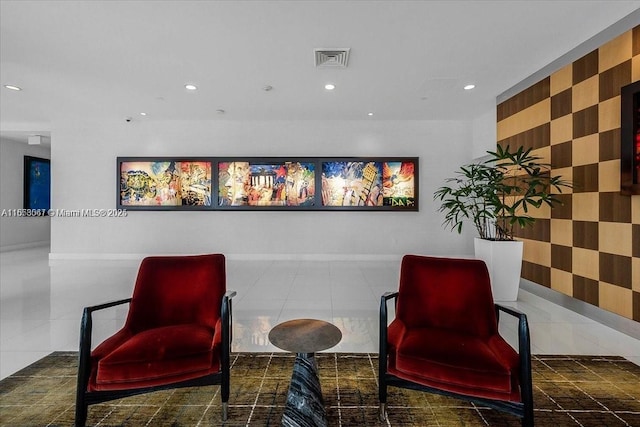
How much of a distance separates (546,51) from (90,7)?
5058 mm

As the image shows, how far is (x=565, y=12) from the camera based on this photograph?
2.85 metres

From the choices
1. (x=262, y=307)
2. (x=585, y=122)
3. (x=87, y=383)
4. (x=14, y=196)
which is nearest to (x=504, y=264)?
(x=585, y=122)

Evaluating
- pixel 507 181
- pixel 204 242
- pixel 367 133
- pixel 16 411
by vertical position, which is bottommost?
pixel 16 411

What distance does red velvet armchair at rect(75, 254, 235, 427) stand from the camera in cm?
154

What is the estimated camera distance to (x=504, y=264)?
3.76 metres

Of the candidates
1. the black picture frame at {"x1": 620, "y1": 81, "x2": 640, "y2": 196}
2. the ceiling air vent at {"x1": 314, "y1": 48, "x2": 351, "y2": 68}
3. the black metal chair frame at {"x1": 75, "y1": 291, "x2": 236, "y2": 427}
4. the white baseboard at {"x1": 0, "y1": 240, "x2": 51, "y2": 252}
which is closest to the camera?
the black metal chair frame at {"x1": 75, "y1": 291, "x2": 236, "y2": 427}

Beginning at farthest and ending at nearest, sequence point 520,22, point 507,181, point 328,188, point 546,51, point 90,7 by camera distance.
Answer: point 328,188
point 507,181
point 546,51
point 520,22
point 90,7

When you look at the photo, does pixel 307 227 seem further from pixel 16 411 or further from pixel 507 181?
pixel 16 411

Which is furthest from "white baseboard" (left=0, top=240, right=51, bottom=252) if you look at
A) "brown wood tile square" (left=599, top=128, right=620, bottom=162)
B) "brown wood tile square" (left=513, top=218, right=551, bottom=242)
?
"brown wood tile square" (left=599, top=128, right=620, bottom=162)

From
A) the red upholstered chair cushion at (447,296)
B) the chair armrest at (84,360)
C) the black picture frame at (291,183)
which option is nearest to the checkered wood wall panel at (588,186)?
the red upholstered chair cushion at (447,296)

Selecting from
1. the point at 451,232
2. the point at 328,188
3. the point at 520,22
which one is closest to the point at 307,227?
the point at 328,188

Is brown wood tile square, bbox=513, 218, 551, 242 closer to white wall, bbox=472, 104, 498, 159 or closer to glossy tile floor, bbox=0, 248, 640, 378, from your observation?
glossy tile floor, bbox=0, 248, 640, 378

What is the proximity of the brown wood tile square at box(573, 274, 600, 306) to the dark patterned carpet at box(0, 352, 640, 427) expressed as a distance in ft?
3.98

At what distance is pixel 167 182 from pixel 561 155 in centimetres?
712
